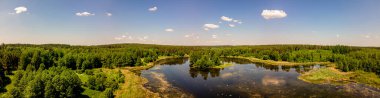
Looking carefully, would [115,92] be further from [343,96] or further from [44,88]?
[343,96]

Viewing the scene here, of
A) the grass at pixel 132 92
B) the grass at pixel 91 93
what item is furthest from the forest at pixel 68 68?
the grass at pixel 132 92

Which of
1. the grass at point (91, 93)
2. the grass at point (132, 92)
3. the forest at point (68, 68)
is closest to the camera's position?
the forest at point (68, 68)

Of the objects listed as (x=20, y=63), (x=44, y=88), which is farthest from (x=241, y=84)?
(x=20, y=63)

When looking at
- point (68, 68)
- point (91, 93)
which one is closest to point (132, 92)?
point (91, 93)

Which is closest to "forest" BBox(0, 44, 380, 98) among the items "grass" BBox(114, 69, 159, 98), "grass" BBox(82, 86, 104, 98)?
"grass" BBox(82, 86, 104, 98)

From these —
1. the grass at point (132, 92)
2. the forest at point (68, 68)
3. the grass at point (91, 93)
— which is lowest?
the grass at point (132, 92)

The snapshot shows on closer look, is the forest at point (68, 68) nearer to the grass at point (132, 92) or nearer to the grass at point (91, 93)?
the grass at point (91, 93)

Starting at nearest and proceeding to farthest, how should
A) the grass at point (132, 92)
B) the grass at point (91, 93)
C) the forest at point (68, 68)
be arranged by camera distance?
the forest at point (68, 68) → the grass at point (91, 93) → the grass at point (132, 92)

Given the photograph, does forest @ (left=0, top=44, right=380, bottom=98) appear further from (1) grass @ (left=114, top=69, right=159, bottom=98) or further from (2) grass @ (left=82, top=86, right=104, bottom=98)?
(1) grass @ (left=114, top=69, right=159, bottom=98)

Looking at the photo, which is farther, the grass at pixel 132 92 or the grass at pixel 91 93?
the grass at pixel 132 92

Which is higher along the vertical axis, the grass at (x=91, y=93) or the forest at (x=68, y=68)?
the forest at (x=68, y=68)

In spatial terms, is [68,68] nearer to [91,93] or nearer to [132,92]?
[91,93]
